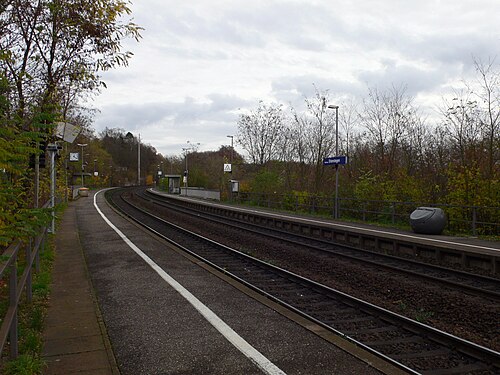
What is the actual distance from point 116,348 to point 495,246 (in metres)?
12.5

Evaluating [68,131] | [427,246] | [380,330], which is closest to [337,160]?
[427,246]

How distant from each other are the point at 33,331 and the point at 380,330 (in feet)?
14.9

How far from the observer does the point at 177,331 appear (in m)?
6.02

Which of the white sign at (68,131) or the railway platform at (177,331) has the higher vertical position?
the white sign at (68,131)

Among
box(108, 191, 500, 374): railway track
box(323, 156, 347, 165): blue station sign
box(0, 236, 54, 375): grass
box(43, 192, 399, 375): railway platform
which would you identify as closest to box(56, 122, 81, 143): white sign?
box(43, 192, 399, 375): railway platform

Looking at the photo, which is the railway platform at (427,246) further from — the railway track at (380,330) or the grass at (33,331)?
the grass at (33,331)

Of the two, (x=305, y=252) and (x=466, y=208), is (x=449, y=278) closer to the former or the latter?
(x=305, y=252)

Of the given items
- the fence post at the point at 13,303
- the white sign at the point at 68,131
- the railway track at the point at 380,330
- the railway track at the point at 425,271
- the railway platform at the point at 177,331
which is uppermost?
the white sign at the point at 68,131

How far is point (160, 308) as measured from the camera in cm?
713

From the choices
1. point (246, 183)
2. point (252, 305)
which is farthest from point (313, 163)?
point (252, 305)

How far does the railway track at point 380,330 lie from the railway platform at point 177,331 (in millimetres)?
566

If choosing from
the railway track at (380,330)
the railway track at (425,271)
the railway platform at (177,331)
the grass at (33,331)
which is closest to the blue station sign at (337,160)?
the railway track at (425,271)

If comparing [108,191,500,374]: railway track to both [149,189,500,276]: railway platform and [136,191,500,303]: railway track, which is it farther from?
[149,189,500,276]: railway platform

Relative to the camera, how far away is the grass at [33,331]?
452cm
